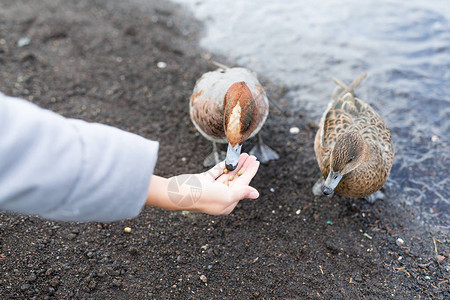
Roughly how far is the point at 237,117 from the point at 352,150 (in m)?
1.04

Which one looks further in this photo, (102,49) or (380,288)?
(102,49)

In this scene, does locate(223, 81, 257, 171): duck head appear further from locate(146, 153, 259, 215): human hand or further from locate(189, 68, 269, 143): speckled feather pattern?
locate(146, 153, 259, 215): human hand

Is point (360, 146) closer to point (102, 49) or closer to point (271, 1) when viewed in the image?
point (102, 49)

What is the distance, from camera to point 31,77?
190 inches

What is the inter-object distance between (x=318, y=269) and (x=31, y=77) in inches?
173

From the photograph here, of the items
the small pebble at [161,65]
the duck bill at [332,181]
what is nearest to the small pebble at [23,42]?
the small pebble at [161,65]

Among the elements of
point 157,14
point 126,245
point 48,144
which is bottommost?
point 126,245

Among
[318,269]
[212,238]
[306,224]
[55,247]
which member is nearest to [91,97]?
[55,247]

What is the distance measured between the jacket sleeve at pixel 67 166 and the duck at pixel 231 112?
119 cm

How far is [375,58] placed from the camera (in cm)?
552

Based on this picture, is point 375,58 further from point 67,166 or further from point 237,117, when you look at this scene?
point 67,166

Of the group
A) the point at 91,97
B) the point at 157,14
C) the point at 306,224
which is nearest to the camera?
the point at 306,224

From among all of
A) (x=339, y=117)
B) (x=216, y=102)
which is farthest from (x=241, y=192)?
(x=339, y=117)

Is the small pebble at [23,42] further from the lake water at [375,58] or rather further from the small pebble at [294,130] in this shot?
the small pebble at [294,130]
